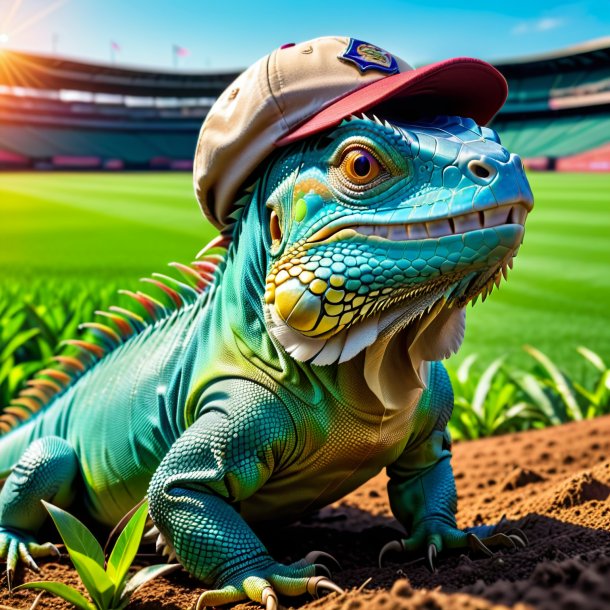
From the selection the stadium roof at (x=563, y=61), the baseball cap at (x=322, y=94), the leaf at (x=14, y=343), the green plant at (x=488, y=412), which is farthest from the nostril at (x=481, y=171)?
the stadium roof at (x=563, y=61)

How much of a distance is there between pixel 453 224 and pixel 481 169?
0.49 feet

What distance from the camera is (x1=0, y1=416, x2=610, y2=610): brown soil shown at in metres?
1.39

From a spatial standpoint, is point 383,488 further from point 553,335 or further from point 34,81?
point 34,81

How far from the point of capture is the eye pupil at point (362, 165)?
1.96 m

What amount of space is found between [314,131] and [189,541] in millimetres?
1158

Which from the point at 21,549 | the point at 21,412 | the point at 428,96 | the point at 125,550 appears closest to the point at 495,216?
the point at 428,96

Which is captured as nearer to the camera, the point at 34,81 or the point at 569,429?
the point at 569,429

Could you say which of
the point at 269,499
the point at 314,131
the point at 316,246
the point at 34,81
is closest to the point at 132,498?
the point at 269,499

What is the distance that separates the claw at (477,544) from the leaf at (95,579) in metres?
1.06

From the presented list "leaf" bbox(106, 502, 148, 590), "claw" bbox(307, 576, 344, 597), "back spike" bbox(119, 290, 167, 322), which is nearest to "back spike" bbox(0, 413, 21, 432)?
"back spike" bbox(119, 290, 167, 322)

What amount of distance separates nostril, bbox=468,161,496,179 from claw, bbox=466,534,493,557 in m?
1.13

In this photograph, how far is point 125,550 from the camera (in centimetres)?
213

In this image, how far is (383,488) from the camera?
12.7 feet

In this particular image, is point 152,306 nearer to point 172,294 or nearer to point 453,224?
point 172,294
